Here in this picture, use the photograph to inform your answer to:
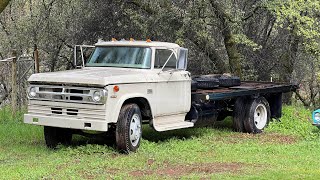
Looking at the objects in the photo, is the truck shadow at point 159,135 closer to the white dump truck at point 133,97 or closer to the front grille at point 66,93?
the white dump truck at point 133,97

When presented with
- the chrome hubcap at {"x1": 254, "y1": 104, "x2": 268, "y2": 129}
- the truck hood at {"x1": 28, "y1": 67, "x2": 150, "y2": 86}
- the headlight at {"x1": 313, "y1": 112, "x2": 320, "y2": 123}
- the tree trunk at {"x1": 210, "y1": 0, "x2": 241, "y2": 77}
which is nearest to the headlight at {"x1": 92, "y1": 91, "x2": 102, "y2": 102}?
the truck hood at {"x1": 28, "y1": 67, "x2": 150, "y2": 86}

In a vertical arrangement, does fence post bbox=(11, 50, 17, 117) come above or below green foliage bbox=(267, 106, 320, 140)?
above

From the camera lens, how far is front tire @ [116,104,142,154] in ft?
31.8

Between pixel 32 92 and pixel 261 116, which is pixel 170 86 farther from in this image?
pixel 261 116

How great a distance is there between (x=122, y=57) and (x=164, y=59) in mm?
868

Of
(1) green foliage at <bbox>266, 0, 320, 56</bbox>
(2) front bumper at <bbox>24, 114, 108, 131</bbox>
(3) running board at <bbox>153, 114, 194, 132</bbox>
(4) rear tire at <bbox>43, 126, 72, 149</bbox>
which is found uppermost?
(1) green foliage at <bbox>266, 0, 320, 56</bbox>

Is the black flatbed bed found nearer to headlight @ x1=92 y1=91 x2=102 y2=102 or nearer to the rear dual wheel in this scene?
the rear dual wheel

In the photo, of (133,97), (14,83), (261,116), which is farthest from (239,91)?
(14,83)

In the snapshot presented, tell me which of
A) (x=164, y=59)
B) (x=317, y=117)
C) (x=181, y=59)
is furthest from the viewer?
(x=317, y=117)

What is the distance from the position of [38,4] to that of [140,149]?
484 inches

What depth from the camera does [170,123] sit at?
1111cm

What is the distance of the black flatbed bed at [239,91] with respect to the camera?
1168 cm

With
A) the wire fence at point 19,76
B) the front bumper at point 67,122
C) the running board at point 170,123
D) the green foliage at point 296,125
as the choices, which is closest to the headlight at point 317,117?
the green foliage at point 296,125

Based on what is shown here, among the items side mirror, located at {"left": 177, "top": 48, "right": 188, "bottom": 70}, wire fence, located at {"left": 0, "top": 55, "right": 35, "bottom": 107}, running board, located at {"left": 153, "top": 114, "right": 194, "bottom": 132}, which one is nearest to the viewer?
running board, located at {"left": 153, "top": 114, "right": 194, "bottom": 132}
